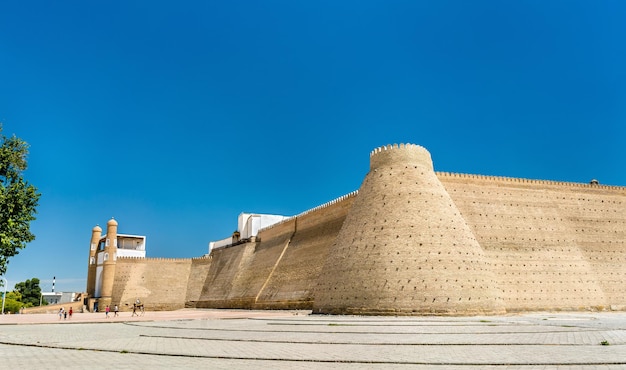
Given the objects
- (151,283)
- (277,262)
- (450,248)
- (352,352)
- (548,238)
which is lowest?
(352,352)

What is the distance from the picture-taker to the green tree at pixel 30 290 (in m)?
76.3

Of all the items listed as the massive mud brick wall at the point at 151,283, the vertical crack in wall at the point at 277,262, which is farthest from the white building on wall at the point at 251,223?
the vertical crack in wall at the point at 277,262

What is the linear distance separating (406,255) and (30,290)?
73505 mm


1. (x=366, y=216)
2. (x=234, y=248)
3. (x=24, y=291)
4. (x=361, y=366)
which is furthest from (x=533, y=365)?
(x=24, y=291)

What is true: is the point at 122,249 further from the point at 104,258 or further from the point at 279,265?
the point at 279,265

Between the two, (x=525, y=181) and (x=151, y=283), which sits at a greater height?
(x=525, y=181)

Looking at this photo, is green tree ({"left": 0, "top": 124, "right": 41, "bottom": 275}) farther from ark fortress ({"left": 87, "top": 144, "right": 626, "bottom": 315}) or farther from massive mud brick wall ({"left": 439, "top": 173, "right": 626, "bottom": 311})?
massive mud brick wall ({"left": 439, "top": 173, "right": 626, "bottom": 311})

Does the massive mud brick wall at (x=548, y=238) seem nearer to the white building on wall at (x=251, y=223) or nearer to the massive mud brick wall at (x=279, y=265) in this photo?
the massive mud brick wall at (x=279, y=265)

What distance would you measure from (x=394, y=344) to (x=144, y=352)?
521 cm

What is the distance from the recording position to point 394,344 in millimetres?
10953

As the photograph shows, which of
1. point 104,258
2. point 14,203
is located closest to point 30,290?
point 104,258

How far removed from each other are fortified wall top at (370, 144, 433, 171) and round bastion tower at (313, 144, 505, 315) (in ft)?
0.18

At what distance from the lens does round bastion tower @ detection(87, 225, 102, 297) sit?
5409 cm

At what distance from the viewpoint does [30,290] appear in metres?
77.4
